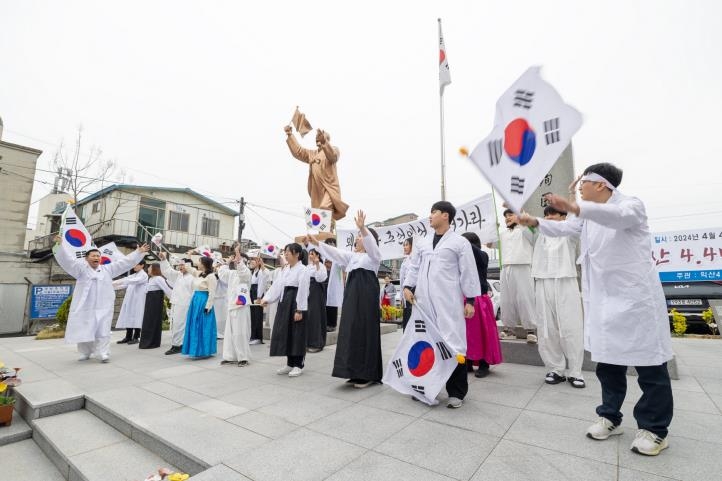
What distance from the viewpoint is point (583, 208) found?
2.12 metres

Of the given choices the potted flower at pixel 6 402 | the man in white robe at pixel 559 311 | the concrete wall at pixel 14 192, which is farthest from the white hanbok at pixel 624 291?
the concrete wall at pixel 14 192

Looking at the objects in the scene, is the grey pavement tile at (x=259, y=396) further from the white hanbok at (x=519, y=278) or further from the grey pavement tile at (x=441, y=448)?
the white hanbok at (x=519, y=278)

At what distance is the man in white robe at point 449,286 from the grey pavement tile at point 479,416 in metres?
0.12

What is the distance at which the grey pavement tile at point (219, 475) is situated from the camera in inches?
79.1

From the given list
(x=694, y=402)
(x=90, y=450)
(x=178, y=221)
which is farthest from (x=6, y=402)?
(x=178, y=221)

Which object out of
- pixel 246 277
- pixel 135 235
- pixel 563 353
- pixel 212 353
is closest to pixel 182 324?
pixel 212 353

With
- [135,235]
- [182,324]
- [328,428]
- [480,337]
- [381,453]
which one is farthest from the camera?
[135,235]

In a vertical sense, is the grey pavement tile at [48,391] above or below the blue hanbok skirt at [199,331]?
below

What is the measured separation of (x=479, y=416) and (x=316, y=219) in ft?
15.4

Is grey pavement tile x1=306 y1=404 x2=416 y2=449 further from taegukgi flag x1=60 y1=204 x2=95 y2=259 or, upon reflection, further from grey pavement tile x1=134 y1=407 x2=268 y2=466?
taegukgi flag x1=60 y1=204 x2=95 y2=259

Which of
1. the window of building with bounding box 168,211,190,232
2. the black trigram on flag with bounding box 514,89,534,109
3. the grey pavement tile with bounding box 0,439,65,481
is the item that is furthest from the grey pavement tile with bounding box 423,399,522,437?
the window of building with bounding box 168,211,190,232

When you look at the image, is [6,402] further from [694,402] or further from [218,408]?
[694,402]

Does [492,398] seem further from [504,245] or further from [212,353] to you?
[212,353]

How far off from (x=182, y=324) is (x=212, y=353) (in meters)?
1.37
